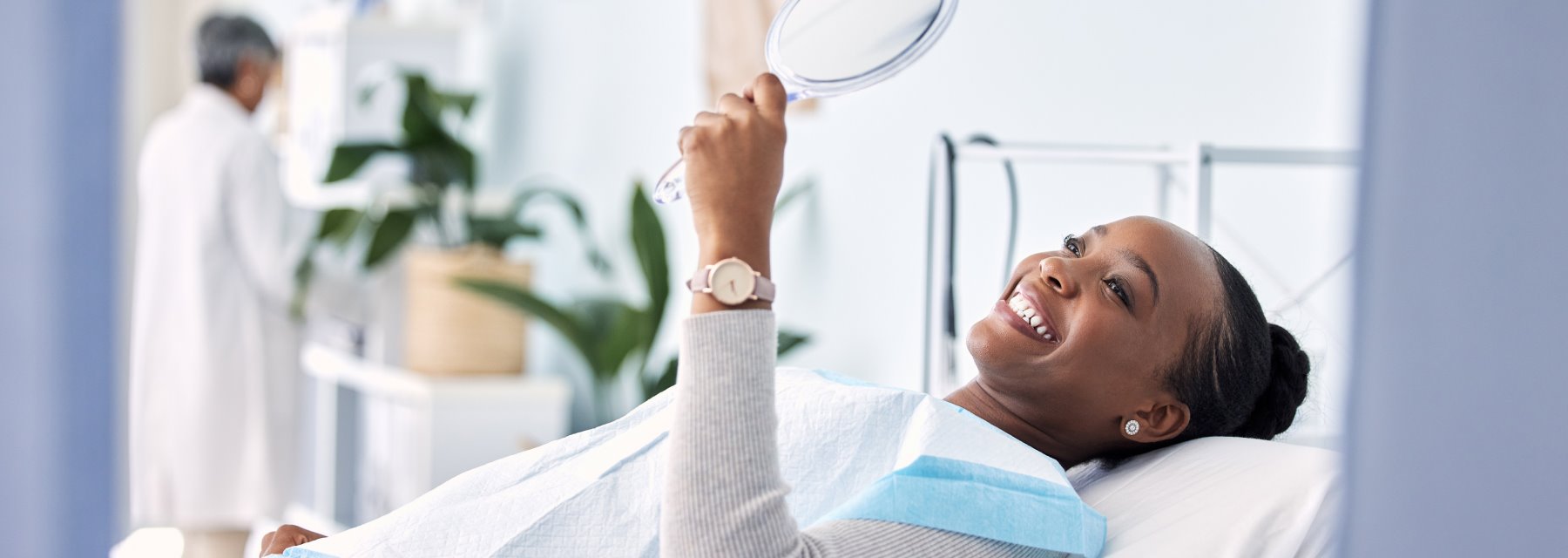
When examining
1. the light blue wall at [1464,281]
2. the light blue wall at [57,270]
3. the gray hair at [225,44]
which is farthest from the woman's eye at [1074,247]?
the gray hair at [225,44]

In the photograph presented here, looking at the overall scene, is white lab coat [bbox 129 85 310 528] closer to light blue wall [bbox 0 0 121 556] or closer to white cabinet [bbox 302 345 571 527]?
white cabinet [bbox 302 345 571 527]

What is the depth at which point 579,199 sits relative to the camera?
167 inches

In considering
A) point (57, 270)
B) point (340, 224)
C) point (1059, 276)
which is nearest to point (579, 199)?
point (340, 224)

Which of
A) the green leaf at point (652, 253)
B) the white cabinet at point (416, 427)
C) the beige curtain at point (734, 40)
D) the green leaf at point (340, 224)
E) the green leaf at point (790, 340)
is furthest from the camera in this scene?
the green leaf at point (340, 224)

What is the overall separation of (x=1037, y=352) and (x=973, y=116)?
1227 millimetres

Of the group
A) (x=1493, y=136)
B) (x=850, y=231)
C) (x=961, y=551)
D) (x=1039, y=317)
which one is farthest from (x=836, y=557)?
(x=850, y=231)

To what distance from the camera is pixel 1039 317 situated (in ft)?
4.05

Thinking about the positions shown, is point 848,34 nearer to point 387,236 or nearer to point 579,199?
point 387,236

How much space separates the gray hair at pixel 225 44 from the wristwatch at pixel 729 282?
2.59 meters

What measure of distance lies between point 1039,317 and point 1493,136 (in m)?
0.68

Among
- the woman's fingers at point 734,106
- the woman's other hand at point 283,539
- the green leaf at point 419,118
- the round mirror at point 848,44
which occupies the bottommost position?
the woman's other hand at point 283,539

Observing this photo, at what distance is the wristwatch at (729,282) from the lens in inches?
35.1

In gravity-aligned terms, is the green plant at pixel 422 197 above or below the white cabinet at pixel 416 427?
above

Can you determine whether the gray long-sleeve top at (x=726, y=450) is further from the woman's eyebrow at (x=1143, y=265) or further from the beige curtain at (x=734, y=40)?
the beige curtain at (x=734, y=40)
